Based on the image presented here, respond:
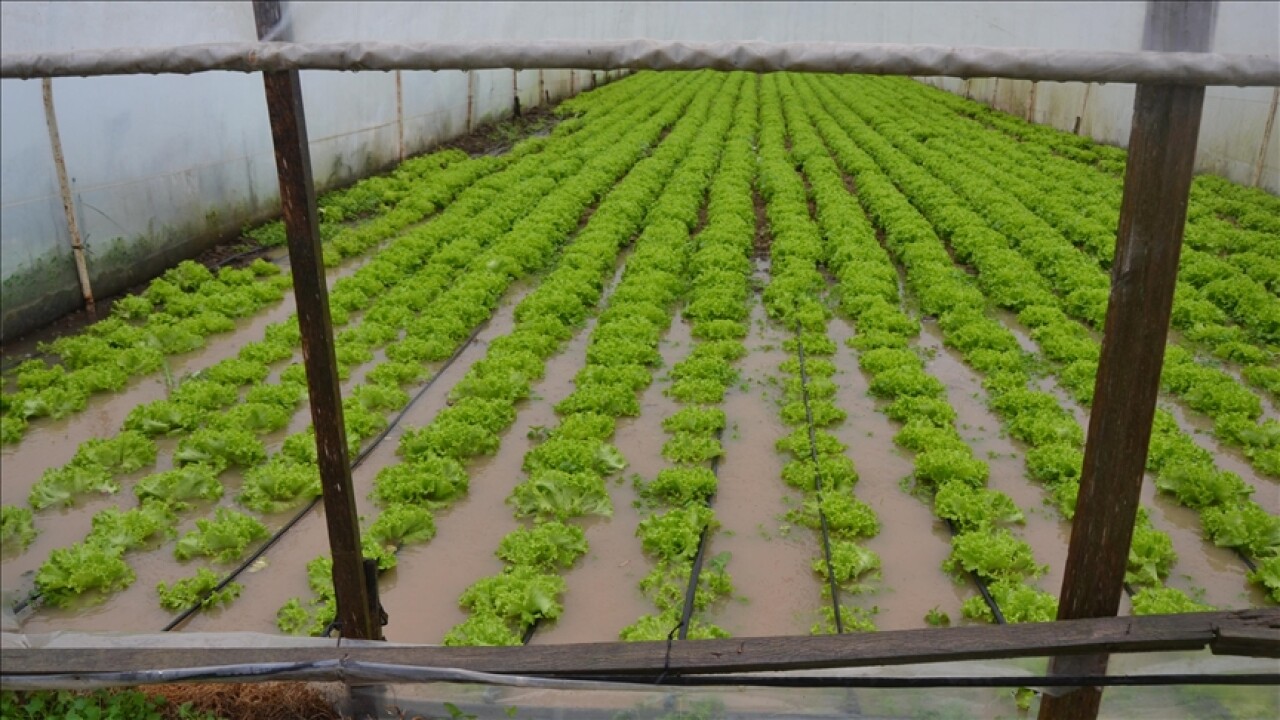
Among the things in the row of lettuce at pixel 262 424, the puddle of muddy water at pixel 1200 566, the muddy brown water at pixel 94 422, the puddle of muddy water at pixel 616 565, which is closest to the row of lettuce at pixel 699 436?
the puddle of muddy water at pixel 616 565

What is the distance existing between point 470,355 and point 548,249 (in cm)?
386

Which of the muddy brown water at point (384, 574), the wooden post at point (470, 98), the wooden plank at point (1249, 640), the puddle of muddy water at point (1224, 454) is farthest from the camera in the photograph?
the wooden post at point (470, 98)

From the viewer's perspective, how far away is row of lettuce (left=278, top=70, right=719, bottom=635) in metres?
6.12

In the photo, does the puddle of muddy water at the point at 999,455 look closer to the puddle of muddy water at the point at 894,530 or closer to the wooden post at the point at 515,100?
the puddle of muddy water at the point at 894,530

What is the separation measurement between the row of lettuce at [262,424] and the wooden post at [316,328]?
7.49 ft

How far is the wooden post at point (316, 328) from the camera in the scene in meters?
3.60

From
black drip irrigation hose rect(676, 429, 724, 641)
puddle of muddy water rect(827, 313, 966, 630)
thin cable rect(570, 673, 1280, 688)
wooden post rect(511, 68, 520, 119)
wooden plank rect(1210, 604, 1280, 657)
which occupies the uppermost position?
wooden post rect(511, 68, 520, 119)

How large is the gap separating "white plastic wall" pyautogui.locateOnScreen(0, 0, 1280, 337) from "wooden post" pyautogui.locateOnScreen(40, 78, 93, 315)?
77mm

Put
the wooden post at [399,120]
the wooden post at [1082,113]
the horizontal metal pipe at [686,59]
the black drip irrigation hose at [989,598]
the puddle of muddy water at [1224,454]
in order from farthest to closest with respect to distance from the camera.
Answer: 1. the wooden post at [1082,113]
2. the wooden post at [399,120]
3. the puddle of muddy water at [1224,454]
4. the black drip irrigation hose at [989,598]
5. the horizontal metal pipe at [686,59]

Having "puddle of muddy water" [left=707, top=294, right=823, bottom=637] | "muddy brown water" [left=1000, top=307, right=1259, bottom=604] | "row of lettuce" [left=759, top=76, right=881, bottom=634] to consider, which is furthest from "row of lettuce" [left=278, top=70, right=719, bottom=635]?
"muddy brown water" [left=1000, top=307, right=1259, bottom=604]

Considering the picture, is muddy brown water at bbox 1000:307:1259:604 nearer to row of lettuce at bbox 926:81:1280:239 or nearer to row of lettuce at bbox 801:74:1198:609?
row of lettuce at bbox 801:74:1198:609

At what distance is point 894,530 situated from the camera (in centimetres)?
726

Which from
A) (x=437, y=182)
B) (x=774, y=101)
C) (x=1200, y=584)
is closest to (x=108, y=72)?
(x=1200, y=584)

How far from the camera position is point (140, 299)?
37.3 feet
